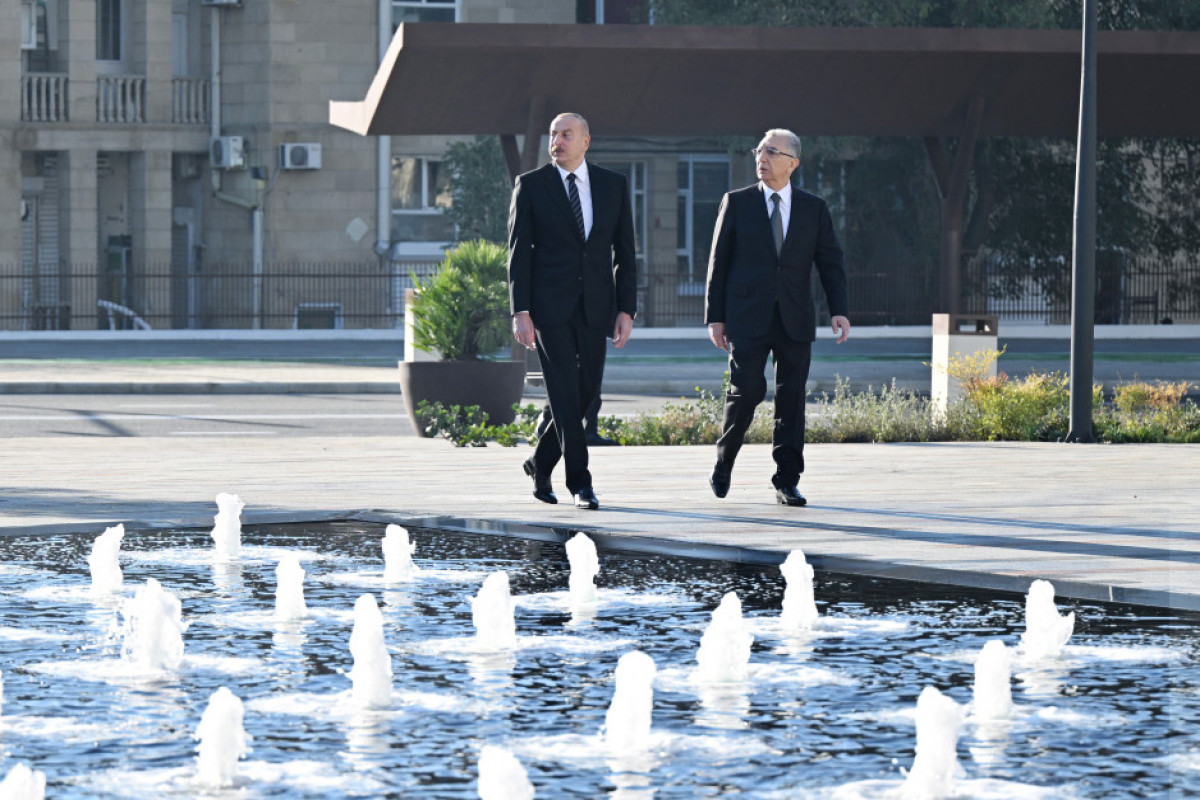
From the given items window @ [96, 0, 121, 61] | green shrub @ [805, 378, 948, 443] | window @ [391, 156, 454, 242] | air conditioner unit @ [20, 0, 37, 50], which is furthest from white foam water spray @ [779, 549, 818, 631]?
window @ [96, 0, 121, 61]

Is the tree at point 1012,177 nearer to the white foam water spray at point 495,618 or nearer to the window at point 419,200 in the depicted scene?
the window at point 419,200

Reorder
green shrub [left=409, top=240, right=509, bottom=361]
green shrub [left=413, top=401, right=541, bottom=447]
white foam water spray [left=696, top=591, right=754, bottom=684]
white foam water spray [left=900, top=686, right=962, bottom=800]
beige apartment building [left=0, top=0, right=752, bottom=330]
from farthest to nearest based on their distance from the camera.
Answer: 1. beige apartment building [left=0, top=0, right=752, bottom=330]
2. green shrub [left=409, top=240, right=509, bottom=361]
3. green shrub [left=413, top=401, right=541, bottom=447]
4. white foam water spray [left=696, top=591, right=754, bottom=684]
5. white foam water spray [left=900, top=686, right=962, bottom=800]

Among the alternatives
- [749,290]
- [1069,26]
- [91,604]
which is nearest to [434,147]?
[1069,26]

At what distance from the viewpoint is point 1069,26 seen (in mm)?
39156

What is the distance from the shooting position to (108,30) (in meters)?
43.4

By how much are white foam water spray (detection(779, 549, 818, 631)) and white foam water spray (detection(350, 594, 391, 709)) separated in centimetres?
173

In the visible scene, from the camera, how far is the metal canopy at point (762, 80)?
2644cm

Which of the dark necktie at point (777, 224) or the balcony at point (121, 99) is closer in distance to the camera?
the dark necktie at point (777, 224)

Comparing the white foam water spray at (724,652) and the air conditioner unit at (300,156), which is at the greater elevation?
the air conditioner unit at (300,156)

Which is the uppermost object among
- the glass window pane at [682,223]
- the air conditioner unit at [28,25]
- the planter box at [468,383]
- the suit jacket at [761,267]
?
the air conditioner unit at [28,25]

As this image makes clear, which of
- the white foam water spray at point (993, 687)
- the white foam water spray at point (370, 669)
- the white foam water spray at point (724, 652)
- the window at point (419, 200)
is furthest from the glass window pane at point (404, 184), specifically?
the white foam water spray at point (993, 687)

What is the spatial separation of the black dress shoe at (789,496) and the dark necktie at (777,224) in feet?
4.12

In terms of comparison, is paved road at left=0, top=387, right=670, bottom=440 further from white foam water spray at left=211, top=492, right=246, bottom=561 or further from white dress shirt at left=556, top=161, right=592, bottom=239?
white foam water spray at left=211, top=492, right=246, bottom=561

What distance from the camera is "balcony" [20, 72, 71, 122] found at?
136ft
